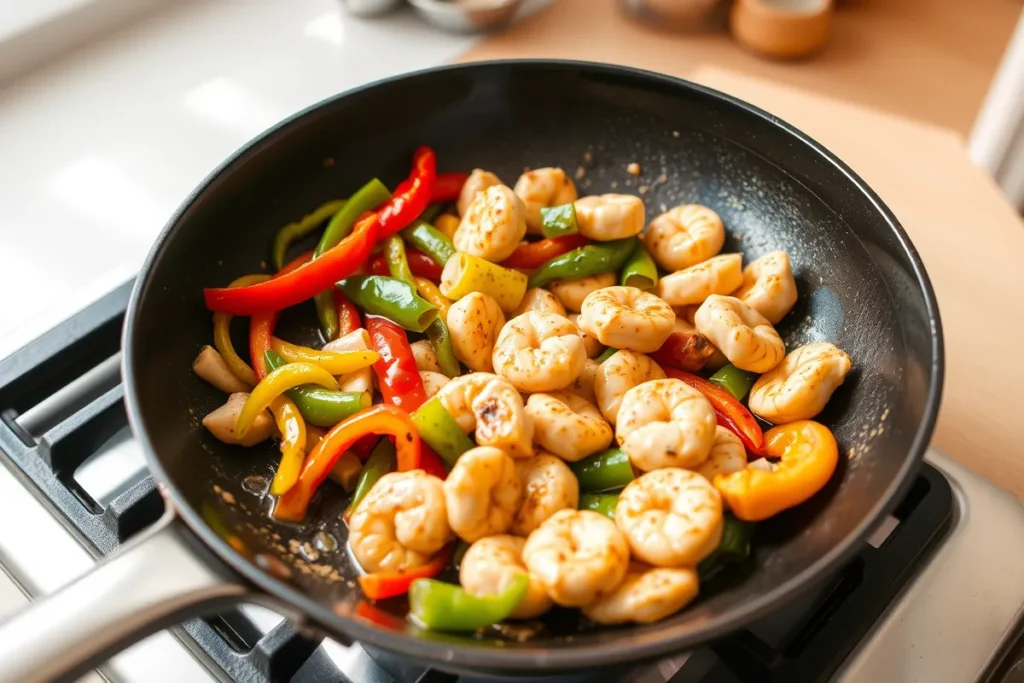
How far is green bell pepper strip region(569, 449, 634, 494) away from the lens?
0.97 meters

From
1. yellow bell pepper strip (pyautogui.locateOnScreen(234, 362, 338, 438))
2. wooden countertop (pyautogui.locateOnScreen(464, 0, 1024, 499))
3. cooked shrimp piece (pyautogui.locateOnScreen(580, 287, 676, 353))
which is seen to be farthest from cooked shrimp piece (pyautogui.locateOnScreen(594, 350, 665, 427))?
wooden countertop (pyautogui.locateOnScreen(464, 0, 1024, 499))

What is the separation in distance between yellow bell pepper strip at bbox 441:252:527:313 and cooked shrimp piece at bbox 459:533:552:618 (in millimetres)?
381

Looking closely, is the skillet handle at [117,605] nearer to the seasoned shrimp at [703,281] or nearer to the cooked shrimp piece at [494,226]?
the cooked shrimp piece at [494,226]

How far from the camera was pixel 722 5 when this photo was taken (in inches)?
74.1

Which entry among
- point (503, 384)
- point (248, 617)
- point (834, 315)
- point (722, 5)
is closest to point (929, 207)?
point (834, 315)

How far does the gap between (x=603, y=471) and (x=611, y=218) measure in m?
0.37

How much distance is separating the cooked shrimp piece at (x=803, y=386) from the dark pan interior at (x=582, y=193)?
0.05 metres

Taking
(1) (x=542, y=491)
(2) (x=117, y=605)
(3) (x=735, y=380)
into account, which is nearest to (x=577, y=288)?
(3) (x=735, y=380)

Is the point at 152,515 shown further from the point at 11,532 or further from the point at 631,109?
the point at 631,109

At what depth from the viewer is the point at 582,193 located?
4.49 feet

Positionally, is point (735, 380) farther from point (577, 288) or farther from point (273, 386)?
point (273, 386)

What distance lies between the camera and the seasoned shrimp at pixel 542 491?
926 mm

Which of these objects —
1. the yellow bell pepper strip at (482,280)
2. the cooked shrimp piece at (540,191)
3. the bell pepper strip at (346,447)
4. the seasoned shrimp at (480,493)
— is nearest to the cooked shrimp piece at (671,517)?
the seasoned shrimp at (480,493)

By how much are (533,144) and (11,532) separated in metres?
0.90
